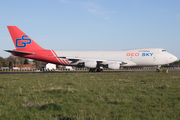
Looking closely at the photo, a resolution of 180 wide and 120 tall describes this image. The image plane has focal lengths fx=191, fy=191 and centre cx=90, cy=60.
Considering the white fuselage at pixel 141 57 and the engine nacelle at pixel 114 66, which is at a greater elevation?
the white fuselage at pixel 141 57

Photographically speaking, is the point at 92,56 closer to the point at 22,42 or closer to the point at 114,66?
the point at 114,66

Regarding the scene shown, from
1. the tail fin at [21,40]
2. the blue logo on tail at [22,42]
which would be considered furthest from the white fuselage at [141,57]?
the blue logo on tail at [22,42]

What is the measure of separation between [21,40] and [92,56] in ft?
49.6

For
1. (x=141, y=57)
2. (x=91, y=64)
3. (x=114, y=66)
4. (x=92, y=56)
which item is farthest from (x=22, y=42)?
(x=141, y=57)

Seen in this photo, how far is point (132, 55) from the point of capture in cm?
3794

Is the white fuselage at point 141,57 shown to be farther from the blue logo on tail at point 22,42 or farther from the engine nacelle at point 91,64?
the blue logo on tail at point 22,42

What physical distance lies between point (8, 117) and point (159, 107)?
5.73m

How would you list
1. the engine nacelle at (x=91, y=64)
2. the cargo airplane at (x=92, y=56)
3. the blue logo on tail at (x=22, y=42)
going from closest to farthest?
the engine nacelle at (x=91, y=64) → the cargo airplane at (x=92, y=56) → the blue logo on tail at (x=22, y=42)

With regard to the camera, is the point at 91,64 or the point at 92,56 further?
the point at 92,56

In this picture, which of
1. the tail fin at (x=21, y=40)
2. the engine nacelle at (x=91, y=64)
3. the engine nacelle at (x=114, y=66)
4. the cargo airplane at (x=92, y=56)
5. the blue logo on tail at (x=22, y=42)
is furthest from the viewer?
the blue logo on tail at (x=22, y=42)

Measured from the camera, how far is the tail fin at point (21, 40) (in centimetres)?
3903

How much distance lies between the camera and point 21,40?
130 feet

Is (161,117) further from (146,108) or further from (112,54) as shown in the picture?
(112,54)

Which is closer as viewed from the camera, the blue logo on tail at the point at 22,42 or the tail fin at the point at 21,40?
the tail fin at the point at 21,40
